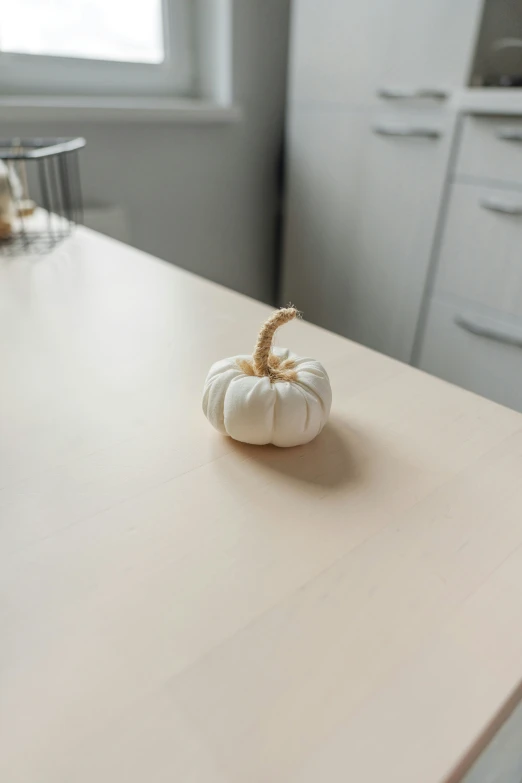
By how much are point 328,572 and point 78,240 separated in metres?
0.89

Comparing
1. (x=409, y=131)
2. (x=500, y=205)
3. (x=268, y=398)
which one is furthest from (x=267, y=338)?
(x=409, y=131)

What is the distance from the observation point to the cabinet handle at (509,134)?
1215mm

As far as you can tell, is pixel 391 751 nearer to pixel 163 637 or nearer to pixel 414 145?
pixel 163 637

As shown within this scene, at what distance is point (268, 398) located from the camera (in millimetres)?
435

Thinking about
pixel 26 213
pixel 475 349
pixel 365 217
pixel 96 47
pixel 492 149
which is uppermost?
pixel 96 47

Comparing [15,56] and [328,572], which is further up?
[15,56]

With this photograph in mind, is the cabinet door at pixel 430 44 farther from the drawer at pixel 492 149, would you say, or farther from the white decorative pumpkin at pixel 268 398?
the white decorative pumpkin at pixel 268 398

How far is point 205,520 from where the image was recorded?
0.38 metres

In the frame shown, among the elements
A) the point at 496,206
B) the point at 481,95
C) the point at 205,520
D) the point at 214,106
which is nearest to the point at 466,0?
the point at 481,95

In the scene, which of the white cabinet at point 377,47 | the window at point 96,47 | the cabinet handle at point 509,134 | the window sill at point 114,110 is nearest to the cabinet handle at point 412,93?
the white cabinet at point 377,47

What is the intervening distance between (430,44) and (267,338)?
1266 mm

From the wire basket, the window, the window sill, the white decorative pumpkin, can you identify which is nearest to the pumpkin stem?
the white decorative pumpkin

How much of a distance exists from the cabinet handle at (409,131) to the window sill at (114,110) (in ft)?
1.58

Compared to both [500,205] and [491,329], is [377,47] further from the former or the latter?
A: [491,329]
